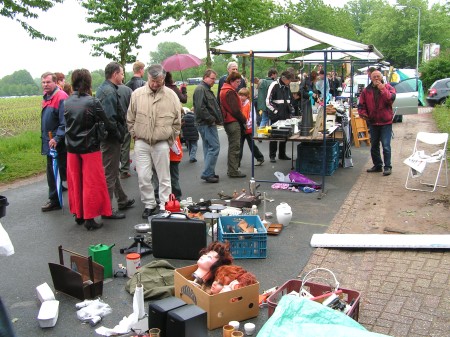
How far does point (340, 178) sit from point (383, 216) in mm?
2515

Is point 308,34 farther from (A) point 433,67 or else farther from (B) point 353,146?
(A) point 433,67

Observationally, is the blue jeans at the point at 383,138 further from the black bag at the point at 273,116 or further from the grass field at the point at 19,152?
the grass field at the point at 19,152

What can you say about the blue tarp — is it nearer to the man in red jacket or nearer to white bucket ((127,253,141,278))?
white bucket ((127,253,141,278))

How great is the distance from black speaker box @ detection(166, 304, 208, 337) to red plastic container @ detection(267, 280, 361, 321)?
58 cm

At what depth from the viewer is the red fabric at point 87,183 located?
612cm

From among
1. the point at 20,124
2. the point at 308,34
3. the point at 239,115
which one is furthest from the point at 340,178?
the point at 20,124

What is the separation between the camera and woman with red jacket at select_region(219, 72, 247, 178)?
8.81m

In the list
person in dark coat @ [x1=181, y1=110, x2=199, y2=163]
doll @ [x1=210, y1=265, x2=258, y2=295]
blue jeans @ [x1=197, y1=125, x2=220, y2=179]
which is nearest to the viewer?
doll @ [x1=210, y1=265, x2=258, y2=295]

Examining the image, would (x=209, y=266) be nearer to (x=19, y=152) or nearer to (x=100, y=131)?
(x=100, y=131)

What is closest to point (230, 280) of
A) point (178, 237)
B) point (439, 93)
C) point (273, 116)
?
point (178, 237)

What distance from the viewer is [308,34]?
7629mm

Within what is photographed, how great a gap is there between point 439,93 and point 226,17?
1115 centimetres

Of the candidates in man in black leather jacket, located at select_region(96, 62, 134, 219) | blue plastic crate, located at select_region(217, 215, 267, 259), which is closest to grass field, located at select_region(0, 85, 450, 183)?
man in black leather jacket, located at select_region(96, 62, 134, 219)

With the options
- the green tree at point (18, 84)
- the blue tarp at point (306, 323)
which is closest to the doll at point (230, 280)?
the blue tarp at point (306, 323)
